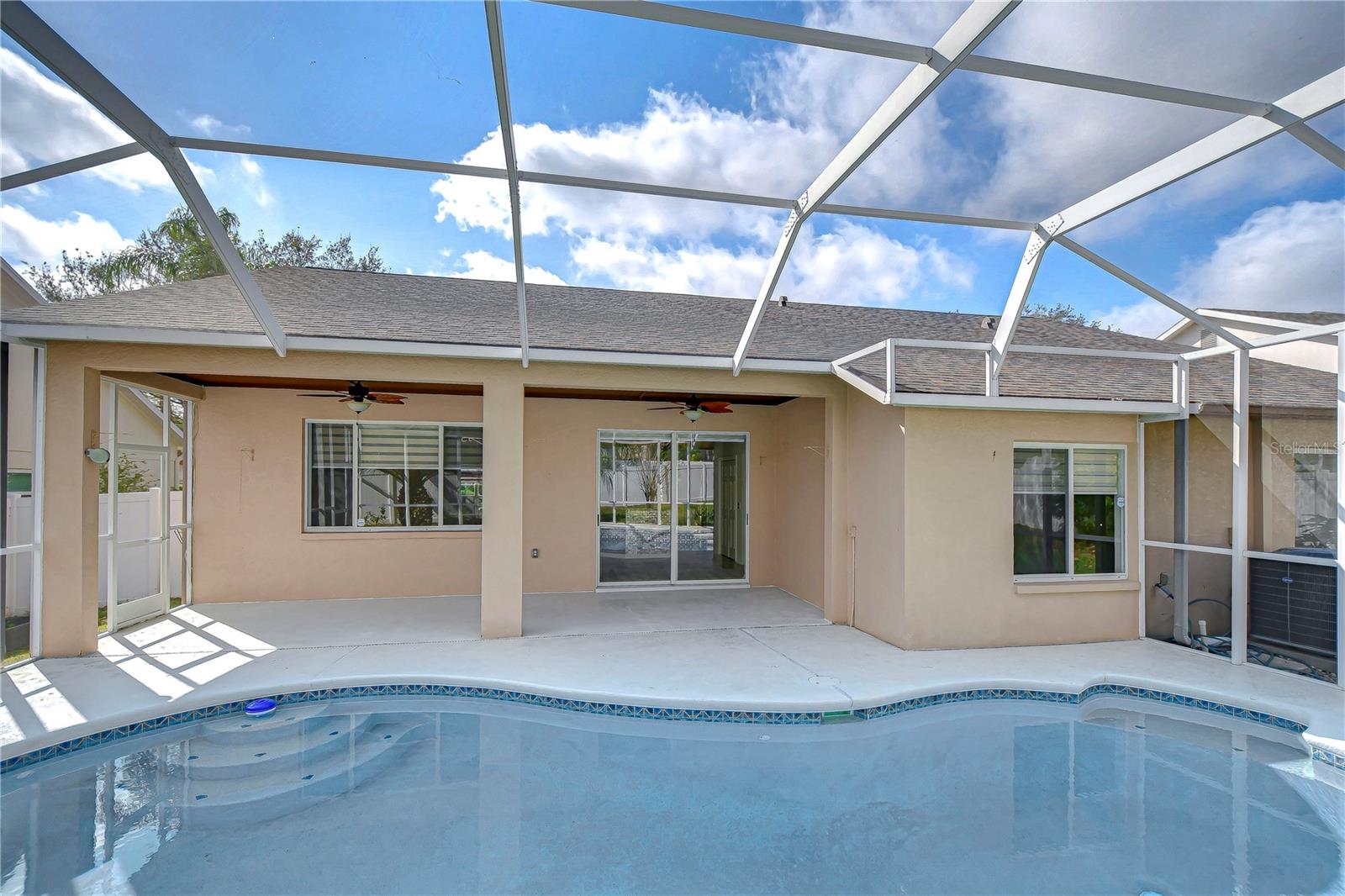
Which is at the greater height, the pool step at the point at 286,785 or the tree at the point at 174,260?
the tree at the point at 174,260

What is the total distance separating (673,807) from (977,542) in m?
4.70

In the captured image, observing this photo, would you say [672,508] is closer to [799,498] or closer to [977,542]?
[799,498]

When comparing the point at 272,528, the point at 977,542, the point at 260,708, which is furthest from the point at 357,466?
the point at 977,542

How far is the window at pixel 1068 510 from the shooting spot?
24.2 ft

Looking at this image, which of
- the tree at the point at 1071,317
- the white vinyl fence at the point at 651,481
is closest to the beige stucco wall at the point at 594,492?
the white vinyl fence at the point at 651,481

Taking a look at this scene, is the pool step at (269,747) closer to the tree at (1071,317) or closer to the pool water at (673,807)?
the pool water at (673,807)

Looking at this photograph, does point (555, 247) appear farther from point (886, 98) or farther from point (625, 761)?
point (625, 761)

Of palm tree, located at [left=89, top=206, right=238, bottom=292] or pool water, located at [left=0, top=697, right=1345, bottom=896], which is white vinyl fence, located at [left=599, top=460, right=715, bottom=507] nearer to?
pool water, located at [left=0, top=697, right=1345, bottom=896]

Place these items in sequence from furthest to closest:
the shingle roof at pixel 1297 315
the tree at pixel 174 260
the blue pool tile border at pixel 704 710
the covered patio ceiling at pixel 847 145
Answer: the tree at pixel 174 260
the shingle roof at pixel 1297 315
the blue pool tile border at pixel 704 710
the covered patio ceiling at pixel 847 145

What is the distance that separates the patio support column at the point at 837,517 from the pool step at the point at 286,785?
16.9 feet

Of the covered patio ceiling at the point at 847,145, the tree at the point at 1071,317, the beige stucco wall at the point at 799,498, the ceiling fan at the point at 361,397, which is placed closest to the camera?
the covered patio ceiling at the point at 847,145

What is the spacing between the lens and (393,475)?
954 centimetres

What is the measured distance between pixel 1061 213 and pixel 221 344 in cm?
818

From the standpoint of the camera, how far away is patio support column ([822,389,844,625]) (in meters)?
8.16
